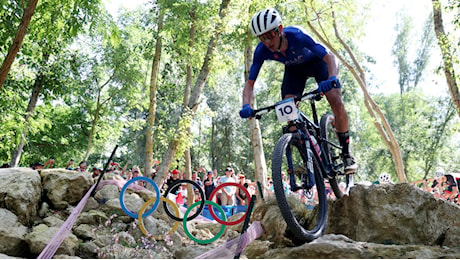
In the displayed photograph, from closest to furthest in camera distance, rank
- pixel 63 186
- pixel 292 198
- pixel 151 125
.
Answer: pixel 292 198 < pixel 63 186 < pixel 151 125

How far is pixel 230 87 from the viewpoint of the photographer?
33.1 metres

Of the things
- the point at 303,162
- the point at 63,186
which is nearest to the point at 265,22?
the point at 303,162

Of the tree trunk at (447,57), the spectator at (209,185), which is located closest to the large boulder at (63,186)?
the spectator at (209,185)

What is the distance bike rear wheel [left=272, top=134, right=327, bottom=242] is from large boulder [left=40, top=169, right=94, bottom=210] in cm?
401

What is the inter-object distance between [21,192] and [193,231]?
326 cm

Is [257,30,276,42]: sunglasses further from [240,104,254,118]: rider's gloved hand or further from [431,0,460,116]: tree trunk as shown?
[431,0,460,116]: tree trunk

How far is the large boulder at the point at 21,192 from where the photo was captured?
227 inches

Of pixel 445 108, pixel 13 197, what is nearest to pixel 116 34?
pixel 13 197

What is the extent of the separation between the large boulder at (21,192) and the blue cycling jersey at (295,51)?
410cm

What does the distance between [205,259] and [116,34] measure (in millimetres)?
4868

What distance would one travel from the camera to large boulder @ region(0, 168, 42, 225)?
18.9ft

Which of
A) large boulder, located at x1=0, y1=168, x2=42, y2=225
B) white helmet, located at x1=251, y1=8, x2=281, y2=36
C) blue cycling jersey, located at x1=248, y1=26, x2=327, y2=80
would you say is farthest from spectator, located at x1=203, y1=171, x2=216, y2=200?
white helmet, located at x1=251, y1=8, x2=281, y2=36

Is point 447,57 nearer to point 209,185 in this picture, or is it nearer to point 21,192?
point 209,185

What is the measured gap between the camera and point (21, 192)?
19.5 feet
